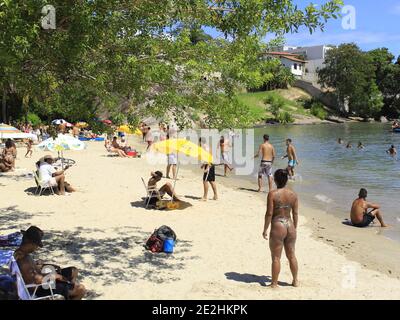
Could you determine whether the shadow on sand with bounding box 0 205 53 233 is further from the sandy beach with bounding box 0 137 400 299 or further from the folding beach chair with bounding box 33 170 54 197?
the folding beach chair with bounding box 33 170 54 197

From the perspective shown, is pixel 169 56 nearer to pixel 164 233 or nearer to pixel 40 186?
pixel 164 233

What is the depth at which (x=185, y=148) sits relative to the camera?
11.6 metres

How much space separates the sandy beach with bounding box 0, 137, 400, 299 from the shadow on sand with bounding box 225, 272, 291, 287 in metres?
0.01

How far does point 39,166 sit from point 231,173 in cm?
1006

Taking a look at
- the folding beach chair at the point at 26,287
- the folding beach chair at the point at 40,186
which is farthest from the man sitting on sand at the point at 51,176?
the folding beach chair at the point at 26,287

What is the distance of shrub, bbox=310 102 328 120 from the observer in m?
81.4

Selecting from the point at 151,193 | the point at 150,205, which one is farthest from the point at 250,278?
the point at 151,193

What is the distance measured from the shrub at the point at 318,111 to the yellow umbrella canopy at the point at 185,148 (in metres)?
72.6

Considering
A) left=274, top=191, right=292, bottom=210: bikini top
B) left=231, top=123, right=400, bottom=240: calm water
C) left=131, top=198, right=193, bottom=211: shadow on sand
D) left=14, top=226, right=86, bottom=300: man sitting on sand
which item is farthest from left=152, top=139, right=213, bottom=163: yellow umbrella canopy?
left=14, top=226, right=86, bottom=300: man sitting on sand

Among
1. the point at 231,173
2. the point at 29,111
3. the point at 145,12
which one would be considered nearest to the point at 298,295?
the point at 145,12

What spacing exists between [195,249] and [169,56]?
3.74 metres

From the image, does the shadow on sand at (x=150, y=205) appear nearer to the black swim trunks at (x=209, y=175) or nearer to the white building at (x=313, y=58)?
the black swim trunks at (x=209, y=175)

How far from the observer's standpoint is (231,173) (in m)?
21.4
